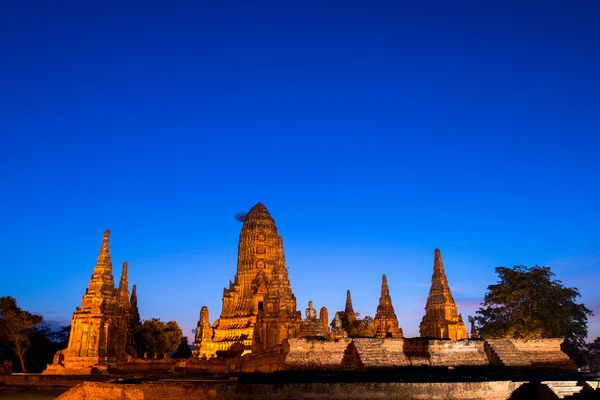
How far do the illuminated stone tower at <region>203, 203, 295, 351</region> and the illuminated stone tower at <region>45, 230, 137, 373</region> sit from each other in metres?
21.4

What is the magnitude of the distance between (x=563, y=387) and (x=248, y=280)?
172 ft

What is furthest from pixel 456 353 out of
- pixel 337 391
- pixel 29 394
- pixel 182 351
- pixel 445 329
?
pixel 182 351

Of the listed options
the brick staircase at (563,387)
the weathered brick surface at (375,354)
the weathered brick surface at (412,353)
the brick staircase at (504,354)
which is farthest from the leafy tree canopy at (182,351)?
the brick staircase at (563,387)

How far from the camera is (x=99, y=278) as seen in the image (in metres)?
40.7

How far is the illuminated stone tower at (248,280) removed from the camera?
205 ft

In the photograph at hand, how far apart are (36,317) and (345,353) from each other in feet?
123

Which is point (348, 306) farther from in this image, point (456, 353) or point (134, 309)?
point (456, 353)

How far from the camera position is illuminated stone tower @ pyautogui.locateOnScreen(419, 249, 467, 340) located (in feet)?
170

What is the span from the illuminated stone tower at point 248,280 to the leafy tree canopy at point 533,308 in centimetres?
2841

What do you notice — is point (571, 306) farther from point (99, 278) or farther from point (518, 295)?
point (99, 278)

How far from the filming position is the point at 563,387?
16812mm

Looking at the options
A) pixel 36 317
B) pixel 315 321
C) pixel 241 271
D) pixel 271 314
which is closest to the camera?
pixel 315 321

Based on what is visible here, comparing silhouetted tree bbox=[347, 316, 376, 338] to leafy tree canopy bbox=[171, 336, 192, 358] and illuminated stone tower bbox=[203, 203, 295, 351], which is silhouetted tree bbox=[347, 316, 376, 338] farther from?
leafy tree canopy bbox=[171, 336, 192, 358]

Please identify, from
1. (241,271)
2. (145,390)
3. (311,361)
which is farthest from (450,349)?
(241,271)
